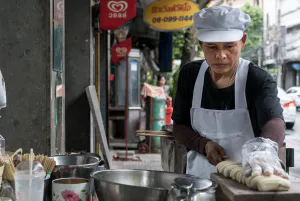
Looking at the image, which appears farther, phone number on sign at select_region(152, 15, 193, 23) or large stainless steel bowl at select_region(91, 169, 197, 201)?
phone number on sign at select_region(152, 15, 193, 23)

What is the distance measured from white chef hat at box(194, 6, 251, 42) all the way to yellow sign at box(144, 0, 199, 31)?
5789mm

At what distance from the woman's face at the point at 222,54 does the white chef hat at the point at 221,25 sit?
4 cm

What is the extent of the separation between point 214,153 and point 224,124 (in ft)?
0.75

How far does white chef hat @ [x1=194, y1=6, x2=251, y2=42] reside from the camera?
7.47ft

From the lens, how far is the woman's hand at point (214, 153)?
2402 mm

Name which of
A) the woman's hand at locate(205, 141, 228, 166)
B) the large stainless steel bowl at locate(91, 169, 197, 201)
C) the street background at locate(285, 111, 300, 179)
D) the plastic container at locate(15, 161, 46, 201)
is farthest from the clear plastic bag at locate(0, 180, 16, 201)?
the street background at locate(285, 111, 300, 179)

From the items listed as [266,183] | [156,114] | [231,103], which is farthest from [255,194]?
[156,114]

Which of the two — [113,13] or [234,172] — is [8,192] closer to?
[234,172]

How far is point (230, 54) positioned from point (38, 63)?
1.62 meters

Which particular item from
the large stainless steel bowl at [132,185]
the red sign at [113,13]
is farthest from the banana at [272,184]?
the red sign at [113,13]

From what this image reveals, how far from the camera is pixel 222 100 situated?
8.35 feet

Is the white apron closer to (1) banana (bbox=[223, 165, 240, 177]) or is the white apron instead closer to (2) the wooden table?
(1) banana (bbox=[223, 165, 240, 177])

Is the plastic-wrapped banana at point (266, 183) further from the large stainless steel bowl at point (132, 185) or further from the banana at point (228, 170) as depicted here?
the large stainless steel bowl at point (132, 185)

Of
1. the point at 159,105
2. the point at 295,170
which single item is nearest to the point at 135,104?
the point at 159,105
